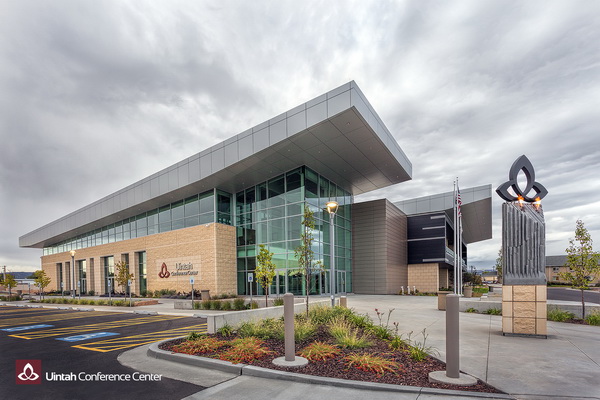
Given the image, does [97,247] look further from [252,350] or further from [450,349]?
[450,349]

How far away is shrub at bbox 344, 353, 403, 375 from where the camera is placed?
21.4 feet

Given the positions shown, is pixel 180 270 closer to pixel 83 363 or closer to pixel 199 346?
pixel 83 363

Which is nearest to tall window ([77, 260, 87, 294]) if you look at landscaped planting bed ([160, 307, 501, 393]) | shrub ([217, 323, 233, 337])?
shrub ([217, 323, 233, 337])

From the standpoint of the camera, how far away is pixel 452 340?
605cm

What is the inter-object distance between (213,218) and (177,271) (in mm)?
6358

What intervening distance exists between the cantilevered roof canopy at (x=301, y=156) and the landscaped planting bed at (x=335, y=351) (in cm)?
1357

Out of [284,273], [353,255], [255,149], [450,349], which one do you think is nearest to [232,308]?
[284,273]

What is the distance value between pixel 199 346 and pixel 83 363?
2.61 m

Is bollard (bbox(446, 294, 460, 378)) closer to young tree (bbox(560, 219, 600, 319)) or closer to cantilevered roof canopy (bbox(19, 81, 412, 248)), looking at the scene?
young tree (bbox(560, 219, 600, 319))

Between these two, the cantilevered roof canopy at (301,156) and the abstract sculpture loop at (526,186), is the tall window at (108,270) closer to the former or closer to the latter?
the cantilevered roof canopy at (301,156)

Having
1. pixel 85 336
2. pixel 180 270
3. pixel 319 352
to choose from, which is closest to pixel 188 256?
pixel 180 270

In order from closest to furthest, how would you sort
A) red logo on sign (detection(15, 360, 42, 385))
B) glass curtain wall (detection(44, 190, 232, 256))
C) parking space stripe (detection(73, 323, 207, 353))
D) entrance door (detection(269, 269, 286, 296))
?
red logo on sign (detection(15, 360, 42, 385)), parking space stripe (detection(73, 323, 207, 353)), entrance door (detection(269, 269, 286, 296)), glass curtain wall (detection(44, 190, 232, 256))

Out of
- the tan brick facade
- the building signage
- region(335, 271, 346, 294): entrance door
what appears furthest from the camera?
region(335, 271, 346, 294): entrance door

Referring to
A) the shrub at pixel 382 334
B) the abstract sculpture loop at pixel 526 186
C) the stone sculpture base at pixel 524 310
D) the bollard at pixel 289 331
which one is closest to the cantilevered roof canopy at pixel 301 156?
the abstract sculpture loop at pixel 526 186
